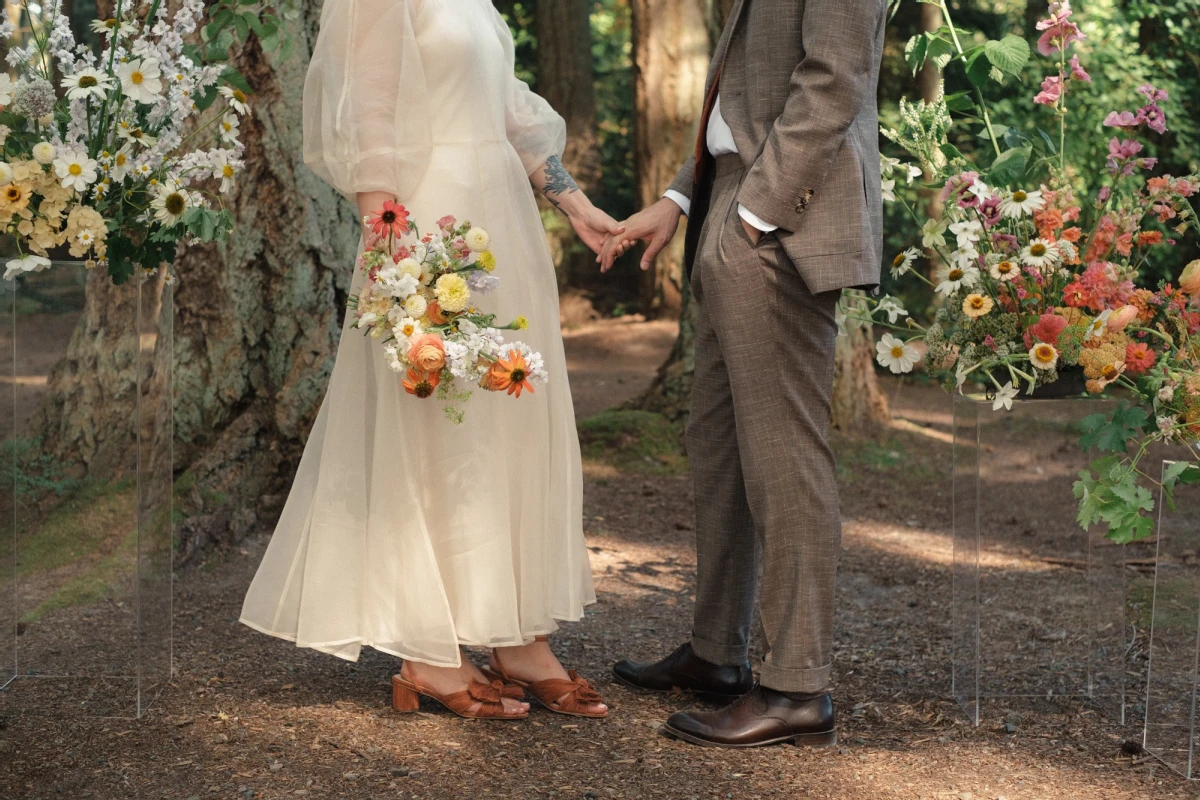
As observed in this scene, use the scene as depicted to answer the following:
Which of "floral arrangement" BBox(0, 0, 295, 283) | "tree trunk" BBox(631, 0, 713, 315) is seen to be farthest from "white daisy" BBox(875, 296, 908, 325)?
"tree trunk" BBox(631, 0, 713, 315)

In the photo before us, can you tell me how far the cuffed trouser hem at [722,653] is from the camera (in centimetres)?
310

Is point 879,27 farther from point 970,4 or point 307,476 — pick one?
point 970,4

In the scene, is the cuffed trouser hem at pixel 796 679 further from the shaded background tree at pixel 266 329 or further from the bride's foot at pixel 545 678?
the shaded background tree at pixel 266 329

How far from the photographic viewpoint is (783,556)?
278 cm

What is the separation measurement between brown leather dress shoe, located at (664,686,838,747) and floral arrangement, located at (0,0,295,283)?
63.3 inches

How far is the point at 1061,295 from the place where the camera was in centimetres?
293

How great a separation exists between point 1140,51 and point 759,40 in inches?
308

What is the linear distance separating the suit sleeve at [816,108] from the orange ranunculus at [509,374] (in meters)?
0.60

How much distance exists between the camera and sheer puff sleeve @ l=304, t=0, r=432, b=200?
2.72 m

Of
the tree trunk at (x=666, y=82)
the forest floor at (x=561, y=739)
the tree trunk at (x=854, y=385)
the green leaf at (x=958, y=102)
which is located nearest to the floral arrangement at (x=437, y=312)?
the forest floor at (x=561, y=739)

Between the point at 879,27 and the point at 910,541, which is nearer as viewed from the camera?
Answer: the point at 879,27

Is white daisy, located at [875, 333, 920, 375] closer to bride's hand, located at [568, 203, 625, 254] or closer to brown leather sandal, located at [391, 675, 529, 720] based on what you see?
bride's hand, located at [568, 203, 625, 254]

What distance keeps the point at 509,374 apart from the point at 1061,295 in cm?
138

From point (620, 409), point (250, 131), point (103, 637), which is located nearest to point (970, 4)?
point (620, 409)
